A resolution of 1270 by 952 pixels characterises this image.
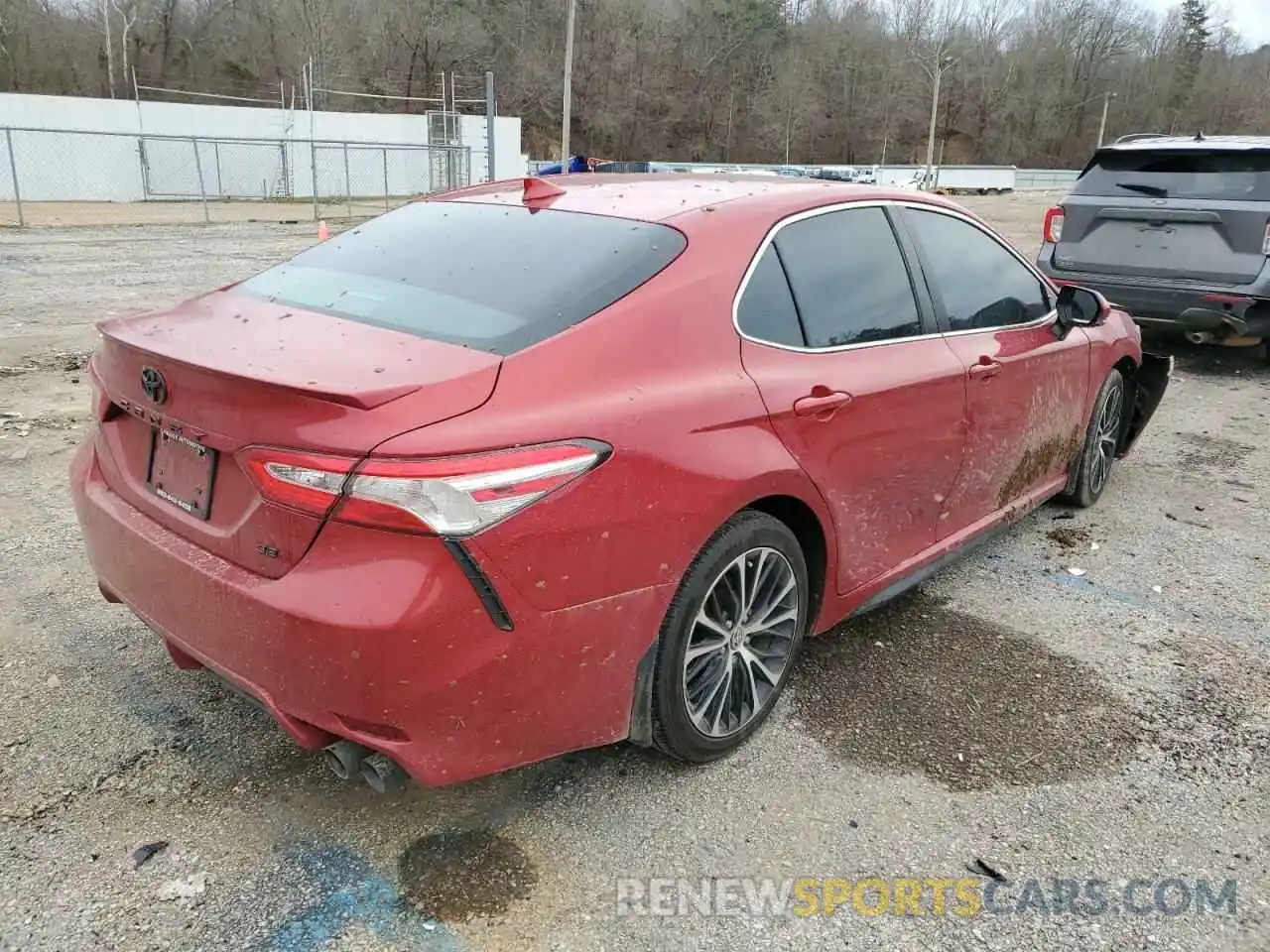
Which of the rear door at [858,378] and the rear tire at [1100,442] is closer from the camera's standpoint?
the rear door at [858,378]

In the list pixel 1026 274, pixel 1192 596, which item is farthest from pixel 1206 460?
pixel 1026 274

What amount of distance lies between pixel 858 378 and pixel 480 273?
3.95 ft

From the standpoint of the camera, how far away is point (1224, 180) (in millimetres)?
7398

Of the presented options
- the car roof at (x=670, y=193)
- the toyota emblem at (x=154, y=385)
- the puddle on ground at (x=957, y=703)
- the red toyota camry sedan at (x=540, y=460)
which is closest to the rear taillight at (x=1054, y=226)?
the car roof at (x=670, y=193)

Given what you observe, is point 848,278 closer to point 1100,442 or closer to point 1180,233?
point 1100,442

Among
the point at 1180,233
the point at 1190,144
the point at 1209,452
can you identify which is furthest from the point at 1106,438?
the point at 1190,144

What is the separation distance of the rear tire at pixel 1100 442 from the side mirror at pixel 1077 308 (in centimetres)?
60

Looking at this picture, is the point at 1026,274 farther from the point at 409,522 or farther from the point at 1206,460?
the point at 409,522

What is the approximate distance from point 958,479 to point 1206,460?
3471 millimetres

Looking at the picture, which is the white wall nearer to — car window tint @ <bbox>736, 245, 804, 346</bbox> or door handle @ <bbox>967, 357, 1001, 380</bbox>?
door handle @ <bbox>967, 357, 1001, 380</bbox>

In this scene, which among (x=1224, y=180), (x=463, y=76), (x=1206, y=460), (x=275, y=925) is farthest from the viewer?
(x=463, y=76)

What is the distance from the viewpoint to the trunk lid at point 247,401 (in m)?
2.14

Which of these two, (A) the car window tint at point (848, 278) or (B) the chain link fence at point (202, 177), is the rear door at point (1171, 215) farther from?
(B) the chain link fence at point (202, 177)

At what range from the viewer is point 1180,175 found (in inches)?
299
